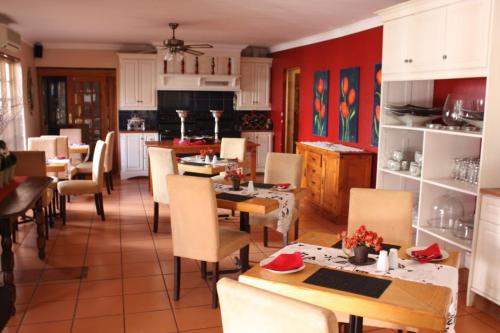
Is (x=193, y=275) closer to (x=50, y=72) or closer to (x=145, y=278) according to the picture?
(x=145, y=278)

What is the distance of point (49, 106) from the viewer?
9.19m

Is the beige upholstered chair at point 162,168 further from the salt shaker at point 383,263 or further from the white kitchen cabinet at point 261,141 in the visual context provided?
the white kitchen cabinet at point 261,141

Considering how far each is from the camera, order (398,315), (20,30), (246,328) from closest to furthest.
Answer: (246,328) < (398,315) < (20,30)

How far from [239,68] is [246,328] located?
8071 mm

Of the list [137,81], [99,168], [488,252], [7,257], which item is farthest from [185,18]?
[488,252]

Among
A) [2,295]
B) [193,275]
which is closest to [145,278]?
[193,275]

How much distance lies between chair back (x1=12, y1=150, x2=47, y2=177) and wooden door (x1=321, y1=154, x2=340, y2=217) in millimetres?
3272

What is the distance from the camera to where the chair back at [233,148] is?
673 cm

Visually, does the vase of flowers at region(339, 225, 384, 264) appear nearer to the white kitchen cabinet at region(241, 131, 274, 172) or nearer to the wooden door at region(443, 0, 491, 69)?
the wooden door at region(443, 0, 491, 69)

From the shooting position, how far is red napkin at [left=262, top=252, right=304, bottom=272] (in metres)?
2.21

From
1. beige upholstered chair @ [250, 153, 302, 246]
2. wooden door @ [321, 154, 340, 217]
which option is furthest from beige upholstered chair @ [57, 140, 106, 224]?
wooden door @ [321, 154, 340, 217]

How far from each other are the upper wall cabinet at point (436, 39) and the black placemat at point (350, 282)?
205 cm

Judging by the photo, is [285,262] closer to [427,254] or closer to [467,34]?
[427,254]

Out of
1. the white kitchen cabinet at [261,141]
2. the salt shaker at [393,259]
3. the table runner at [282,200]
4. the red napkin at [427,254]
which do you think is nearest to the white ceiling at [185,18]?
the white kitchen cabinet at [261,141]
